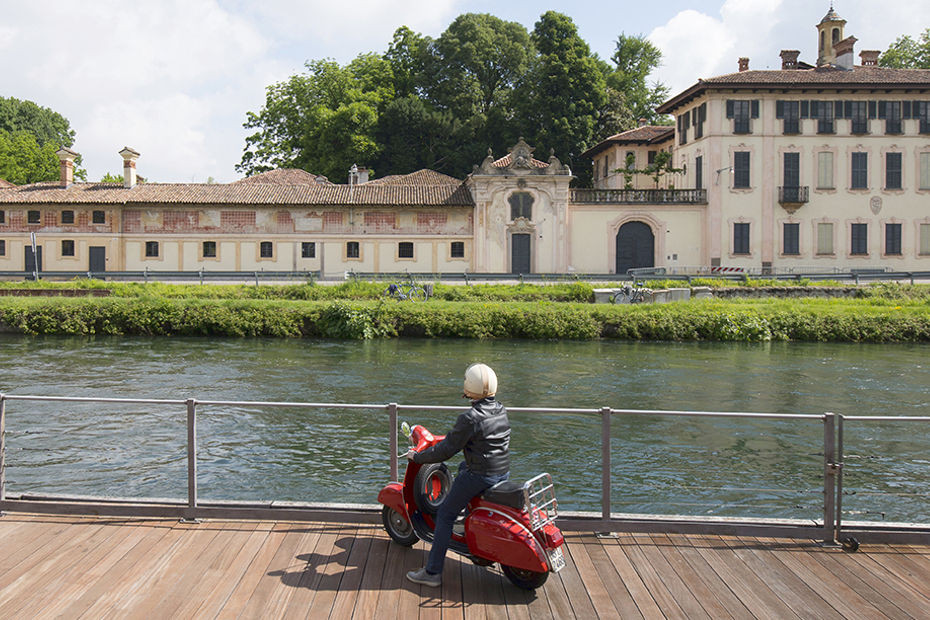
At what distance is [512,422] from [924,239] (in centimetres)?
3886

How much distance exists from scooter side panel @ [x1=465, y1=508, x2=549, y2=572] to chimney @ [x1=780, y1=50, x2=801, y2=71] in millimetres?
50572

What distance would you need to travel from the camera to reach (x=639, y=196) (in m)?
45.2

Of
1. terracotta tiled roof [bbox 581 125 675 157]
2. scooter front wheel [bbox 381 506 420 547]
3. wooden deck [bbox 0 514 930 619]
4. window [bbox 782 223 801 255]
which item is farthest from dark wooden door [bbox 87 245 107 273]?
scooter front wheel [bbox 381 506 420 547]

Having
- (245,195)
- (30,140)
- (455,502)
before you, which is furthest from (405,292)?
(30,140)

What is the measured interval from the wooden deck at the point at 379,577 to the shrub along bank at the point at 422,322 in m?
22.5

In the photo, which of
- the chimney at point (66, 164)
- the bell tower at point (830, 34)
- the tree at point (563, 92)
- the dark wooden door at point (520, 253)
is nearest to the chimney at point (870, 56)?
the bell tower at point (830, 34)

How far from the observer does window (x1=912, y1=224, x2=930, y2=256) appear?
44.6 m

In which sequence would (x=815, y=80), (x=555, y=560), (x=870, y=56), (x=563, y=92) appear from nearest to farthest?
(x=555, y=560) < (x=815, y=80) < (x=870, y=56) < (x=563, y=92)

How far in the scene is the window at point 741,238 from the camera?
44.4m

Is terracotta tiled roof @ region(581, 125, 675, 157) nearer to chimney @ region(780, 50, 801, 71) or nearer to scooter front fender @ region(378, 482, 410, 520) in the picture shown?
chimney @ region(780, 50, 801, 71)

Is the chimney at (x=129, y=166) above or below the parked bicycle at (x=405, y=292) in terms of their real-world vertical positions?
above

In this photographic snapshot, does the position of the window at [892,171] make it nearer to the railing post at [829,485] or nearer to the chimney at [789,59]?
the chimney at [789,59]

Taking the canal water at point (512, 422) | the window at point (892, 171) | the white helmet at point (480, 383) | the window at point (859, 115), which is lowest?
the canal water at point (512, 422)

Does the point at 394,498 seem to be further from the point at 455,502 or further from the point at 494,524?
the point at 494,524
